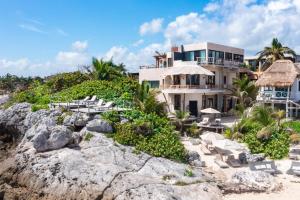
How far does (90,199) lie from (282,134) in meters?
15.1

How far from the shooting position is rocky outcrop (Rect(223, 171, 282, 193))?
59.4 ft

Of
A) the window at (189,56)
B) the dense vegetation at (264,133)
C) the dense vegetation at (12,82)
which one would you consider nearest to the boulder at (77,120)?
the dense vegetation at (264,133)

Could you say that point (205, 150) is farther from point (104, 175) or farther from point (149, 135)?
point (104, 175)

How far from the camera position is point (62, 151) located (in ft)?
67.9

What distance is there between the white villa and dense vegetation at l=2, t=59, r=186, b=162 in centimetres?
1313

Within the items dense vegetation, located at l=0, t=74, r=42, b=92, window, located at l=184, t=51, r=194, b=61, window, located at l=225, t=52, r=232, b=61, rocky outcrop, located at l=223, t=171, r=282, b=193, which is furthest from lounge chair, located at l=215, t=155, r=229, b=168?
dense vegetation, located at l=0, t=74, r=42, b=92

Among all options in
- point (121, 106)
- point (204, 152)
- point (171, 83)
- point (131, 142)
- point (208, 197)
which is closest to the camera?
point (208, 197)

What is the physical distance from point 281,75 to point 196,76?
8.63 meters

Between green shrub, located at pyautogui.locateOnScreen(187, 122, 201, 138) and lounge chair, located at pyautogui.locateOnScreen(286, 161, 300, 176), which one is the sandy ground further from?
green shrub, located at pyautogui.locateOnScreen(187, 122, 201, 138)

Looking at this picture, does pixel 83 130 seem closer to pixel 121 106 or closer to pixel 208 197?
pixel 121 106

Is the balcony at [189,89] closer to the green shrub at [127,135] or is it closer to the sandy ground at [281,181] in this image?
the sandy ground at [281,181]

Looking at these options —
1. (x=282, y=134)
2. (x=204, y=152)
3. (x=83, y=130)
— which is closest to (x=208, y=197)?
(x=204, y=152)

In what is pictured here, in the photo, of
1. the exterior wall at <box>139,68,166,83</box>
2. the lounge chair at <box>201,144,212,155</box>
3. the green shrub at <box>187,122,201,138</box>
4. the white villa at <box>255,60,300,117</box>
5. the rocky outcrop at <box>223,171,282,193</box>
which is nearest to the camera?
the rocky outcrop at <box>223,171,282,193</box>

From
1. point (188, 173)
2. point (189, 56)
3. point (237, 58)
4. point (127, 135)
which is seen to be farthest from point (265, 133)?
point (237, 58)
